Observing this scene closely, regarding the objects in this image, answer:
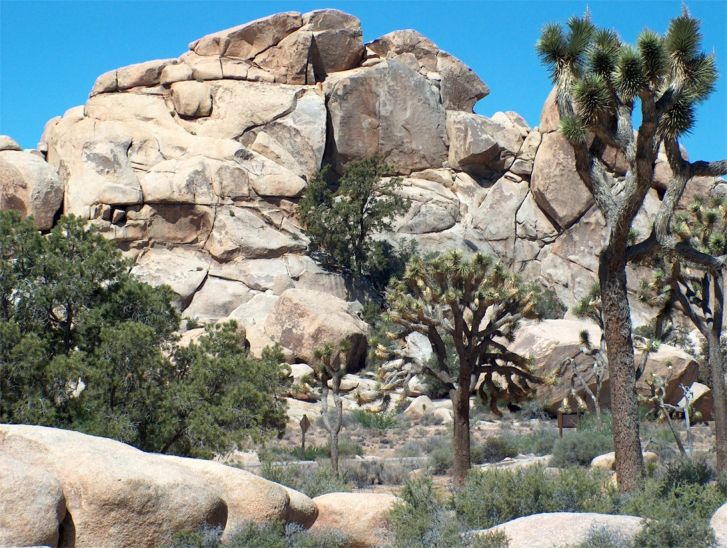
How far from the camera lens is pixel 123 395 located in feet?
51.6

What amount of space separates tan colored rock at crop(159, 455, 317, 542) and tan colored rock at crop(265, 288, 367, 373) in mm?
24840

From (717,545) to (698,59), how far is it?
6.21 metres

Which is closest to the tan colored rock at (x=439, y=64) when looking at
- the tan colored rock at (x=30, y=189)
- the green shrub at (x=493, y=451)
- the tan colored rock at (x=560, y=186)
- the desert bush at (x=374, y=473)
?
the tan colored rock at (x=560, y=186)

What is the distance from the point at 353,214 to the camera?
4278 cm

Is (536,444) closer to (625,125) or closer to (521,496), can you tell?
(625,125)

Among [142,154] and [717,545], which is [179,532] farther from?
[142,154]

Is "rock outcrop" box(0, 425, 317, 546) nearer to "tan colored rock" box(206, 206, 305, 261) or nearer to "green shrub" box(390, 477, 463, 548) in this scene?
"green shrub" box(390, 477, 463, 548)

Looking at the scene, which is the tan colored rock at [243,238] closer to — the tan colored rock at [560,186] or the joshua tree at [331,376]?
the tan colored rock at [560,186]

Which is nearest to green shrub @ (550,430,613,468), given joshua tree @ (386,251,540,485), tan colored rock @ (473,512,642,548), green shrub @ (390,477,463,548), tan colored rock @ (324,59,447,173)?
joshua tree @ (386,251,540,485)

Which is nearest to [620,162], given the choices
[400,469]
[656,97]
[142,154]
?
[142,154]

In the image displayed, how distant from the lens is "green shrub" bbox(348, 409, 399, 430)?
101ft

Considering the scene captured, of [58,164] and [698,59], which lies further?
[58,164]

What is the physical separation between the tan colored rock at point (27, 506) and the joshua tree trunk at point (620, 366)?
24.0 feet

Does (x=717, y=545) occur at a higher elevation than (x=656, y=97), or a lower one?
lower
